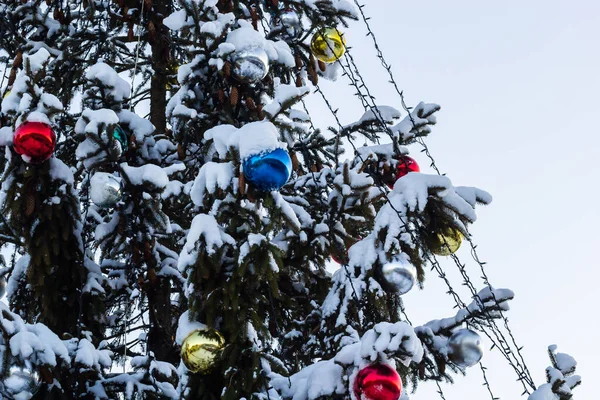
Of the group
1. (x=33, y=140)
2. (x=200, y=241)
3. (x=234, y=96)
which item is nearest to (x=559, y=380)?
(x=200, y=241)

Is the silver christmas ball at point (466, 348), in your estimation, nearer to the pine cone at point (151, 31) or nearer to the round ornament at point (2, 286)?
the round ornament at point (2, 286)

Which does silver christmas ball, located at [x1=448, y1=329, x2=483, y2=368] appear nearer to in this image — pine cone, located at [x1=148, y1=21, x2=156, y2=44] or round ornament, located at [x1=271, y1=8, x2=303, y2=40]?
round ornament, located at [x1=271, y1=8, x2=303, y2=40]

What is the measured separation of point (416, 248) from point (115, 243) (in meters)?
2.20

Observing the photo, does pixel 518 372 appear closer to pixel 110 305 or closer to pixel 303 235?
pixel 303 235

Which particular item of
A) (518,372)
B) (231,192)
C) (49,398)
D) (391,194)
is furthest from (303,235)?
(49,398)

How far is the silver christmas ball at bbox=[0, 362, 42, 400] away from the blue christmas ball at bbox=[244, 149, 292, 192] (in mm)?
1565

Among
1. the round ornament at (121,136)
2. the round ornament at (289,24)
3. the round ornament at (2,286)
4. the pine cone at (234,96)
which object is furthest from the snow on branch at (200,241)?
the round ornament at (289,24)

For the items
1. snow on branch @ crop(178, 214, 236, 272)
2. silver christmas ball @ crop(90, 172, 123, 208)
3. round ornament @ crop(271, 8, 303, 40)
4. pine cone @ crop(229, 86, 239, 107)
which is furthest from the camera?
round ornament @ crop(271, 8, 303, 40)

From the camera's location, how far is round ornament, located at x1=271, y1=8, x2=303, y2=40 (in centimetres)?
631

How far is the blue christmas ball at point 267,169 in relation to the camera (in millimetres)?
3768

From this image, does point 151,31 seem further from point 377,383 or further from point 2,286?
point 377,383

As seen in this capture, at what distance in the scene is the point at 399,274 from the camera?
4262 millimetres

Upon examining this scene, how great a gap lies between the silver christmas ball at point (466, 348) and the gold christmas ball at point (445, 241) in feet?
1.86

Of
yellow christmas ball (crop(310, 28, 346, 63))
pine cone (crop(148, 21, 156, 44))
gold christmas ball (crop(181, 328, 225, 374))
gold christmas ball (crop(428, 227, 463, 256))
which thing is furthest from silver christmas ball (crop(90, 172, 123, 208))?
Answer: pine cone (crop(148, 21, 156, 44))
